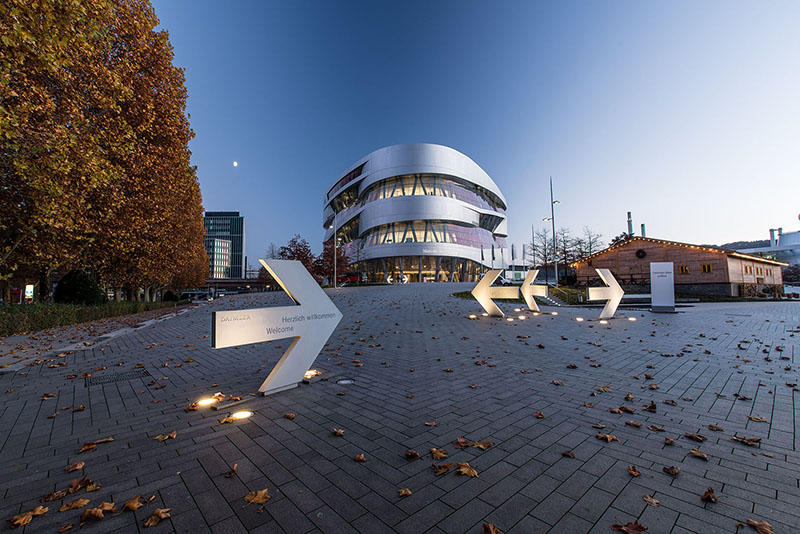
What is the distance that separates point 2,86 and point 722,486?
13.3 metres

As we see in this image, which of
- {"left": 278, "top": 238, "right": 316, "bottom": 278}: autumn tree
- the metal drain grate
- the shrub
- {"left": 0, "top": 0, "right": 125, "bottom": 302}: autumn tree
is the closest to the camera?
the metal drain grate

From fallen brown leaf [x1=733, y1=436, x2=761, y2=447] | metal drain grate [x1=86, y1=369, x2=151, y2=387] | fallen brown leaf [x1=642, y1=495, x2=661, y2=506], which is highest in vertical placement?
metal drain grate [x1=86, y1=369, x2=151, y2=387]

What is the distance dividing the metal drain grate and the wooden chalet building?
1306 inches

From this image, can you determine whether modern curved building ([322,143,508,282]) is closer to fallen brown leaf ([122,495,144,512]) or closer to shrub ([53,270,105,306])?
shrub ([53,270,105,306])

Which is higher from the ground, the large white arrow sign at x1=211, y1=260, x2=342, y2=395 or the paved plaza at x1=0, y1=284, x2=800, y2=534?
the large white arrow sign at x1=211, y1=260, x2=342, y2=395

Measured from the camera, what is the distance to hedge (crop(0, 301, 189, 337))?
1130 cm

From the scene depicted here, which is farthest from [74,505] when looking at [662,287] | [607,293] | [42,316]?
[662,287]

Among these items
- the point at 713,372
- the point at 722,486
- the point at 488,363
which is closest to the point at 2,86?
the point at 488,363

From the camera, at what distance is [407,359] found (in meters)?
7.26

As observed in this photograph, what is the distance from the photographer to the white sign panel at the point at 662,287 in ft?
50.2

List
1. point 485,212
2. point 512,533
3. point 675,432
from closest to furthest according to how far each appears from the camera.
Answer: point 512,533 → point 675,432 → point 485,212

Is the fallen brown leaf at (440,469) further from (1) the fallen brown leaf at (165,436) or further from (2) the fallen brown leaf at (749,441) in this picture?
(2) the fallen brown leaf at (749,441)

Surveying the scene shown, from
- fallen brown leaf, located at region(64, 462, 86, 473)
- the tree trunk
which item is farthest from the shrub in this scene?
fallen brown leaf, located at region(64, 462, 86, 473)

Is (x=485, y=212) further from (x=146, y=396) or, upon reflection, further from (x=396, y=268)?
(x=146, y=396)
